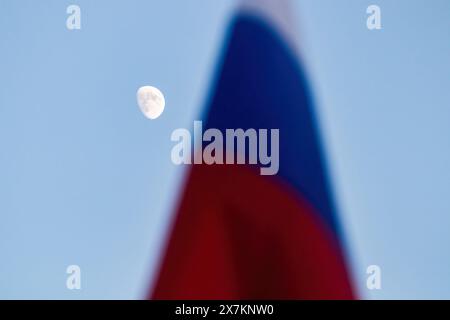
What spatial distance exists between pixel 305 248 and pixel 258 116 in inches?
20.1

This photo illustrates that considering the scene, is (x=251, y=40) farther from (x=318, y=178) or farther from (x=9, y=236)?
(x=9, y=236)

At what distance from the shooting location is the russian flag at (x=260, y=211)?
1.87m

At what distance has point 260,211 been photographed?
1.89 m

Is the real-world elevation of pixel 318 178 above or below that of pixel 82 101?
below

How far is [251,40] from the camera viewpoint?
6.34 feet

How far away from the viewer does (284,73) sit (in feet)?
6.28

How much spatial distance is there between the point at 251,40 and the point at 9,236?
1.14 m

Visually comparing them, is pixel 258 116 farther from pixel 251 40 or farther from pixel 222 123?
pixel 251 40

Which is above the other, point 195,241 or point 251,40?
point 251,40

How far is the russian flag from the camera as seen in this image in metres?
1.87
